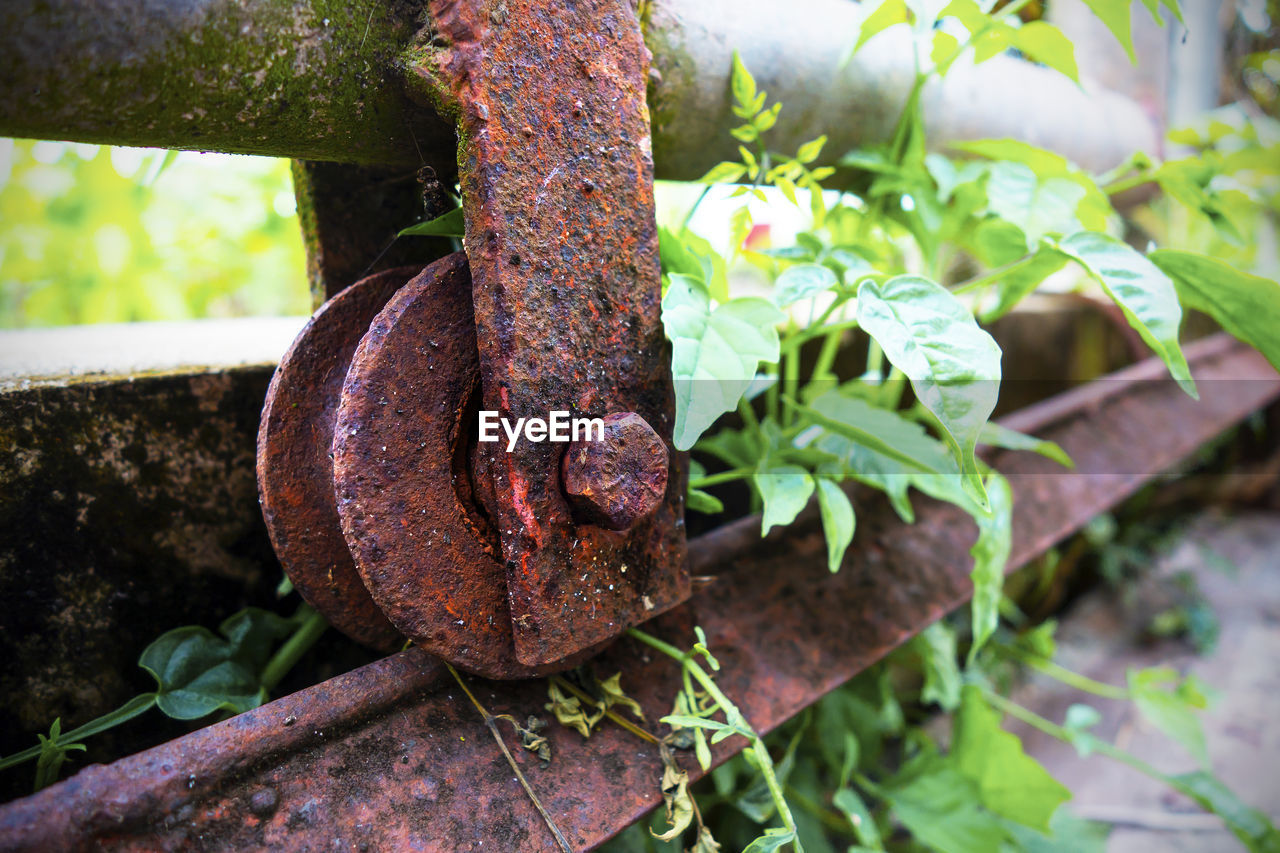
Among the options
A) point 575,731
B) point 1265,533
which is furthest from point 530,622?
point 1265,533

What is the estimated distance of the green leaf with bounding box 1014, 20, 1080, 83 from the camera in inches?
34.6

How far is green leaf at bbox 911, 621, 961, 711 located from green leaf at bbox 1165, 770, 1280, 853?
2.24 feet

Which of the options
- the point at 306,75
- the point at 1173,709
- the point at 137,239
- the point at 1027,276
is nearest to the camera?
the point at 306,75

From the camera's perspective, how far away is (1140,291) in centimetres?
78

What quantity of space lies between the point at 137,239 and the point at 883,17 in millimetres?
2324

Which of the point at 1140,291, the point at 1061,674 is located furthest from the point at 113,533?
the point at 1061,674

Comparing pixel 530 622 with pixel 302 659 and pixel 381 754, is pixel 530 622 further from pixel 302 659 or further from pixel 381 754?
pixel 302 659

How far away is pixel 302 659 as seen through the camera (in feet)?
2.76

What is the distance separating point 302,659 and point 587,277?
611 mm

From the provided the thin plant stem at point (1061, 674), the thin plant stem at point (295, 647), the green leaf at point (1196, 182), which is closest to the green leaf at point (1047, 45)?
the green leaf at point (1196, 182)

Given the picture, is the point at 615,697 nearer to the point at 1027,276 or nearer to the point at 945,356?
the point at 945,356

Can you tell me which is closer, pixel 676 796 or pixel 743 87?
pixel 676 796

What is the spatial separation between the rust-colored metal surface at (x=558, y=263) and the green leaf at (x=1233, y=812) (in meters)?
1.57

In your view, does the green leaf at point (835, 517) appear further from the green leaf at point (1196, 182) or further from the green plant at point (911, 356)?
the green leaf at point (1196, 182)
